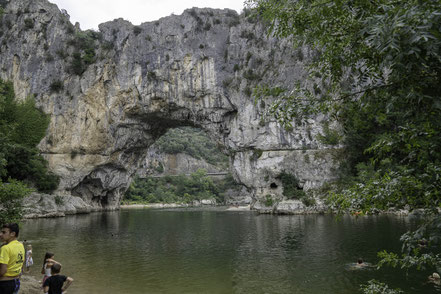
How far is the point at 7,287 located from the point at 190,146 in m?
91.6

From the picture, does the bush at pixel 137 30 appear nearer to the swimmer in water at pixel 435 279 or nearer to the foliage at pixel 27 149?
the foliage at pixel 27 149

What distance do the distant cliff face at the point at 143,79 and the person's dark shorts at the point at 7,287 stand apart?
1366 inches

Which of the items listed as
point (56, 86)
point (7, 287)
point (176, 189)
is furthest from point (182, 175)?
point (7, 287)

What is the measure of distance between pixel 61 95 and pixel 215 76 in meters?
20.9

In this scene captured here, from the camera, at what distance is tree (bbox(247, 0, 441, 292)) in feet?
7.55

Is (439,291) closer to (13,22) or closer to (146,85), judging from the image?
(146,85)

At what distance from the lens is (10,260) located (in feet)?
14.6

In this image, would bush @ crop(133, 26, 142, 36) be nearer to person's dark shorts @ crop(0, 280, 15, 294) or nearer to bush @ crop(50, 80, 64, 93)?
bush @ crop(50, 80, 64, 93)

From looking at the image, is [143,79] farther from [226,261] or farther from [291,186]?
[226,261]

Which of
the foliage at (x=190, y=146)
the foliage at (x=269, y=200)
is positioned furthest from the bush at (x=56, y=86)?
the foliage at (x=190, y=146)

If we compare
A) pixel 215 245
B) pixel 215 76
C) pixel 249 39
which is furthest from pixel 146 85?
pixel 215 245

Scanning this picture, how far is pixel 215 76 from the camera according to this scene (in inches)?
1567

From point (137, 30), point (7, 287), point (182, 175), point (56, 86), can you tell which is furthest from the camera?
point (182, 175)

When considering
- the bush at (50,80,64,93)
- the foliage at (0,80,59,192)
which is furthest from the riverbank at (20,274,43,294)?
the bush at (50,80,64,93)
